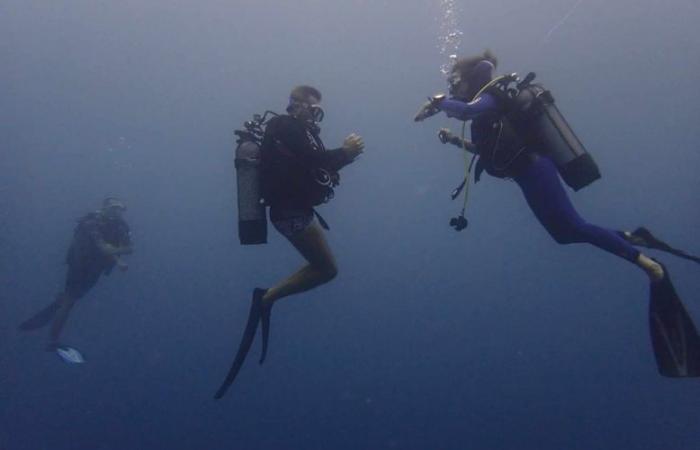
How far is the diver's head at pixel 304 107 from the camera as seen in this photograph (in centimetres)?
514

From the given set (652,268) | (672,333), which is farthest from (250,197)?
(672,333)

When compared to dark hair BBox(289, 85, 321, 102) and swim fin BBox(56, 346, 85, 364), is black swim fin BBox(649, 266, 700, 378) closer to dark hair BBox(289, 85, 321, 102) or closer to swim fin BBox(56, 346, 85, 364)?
dark hair BBox(289, 85, 321, 102)

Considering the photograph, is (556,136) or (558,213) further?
(558,213)

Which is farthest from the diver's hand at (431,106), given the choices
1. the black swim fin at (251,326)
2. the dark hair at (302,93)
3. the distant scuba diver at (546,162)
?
the black swim fin at (251,326)

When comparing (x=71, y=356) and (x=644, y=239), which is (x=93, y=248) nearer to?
(x=71, y=356)

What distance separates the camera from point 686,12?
4550 cm

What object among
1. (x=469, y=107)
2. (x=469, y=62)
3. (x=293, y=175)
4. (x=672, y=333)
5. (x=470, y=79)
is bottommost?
(x=672, y=333)

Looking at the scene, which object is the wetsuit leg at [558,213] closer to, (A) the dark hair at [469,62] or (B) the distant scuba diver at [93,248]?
(A) the dark hair at [469,62]

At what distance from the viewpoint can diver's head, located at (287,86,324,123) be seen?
16.9 feet

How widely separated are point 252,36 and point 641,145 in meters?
49.8

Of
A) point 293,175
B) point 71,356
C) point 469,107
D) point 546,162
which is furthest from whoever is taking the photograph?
point 71,356

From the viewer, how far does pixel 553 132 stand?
→ 4.88m

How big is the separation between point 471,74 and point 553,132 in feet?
3.26

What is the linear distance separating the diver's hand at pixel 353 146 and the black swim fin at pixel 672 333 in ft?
10.5
